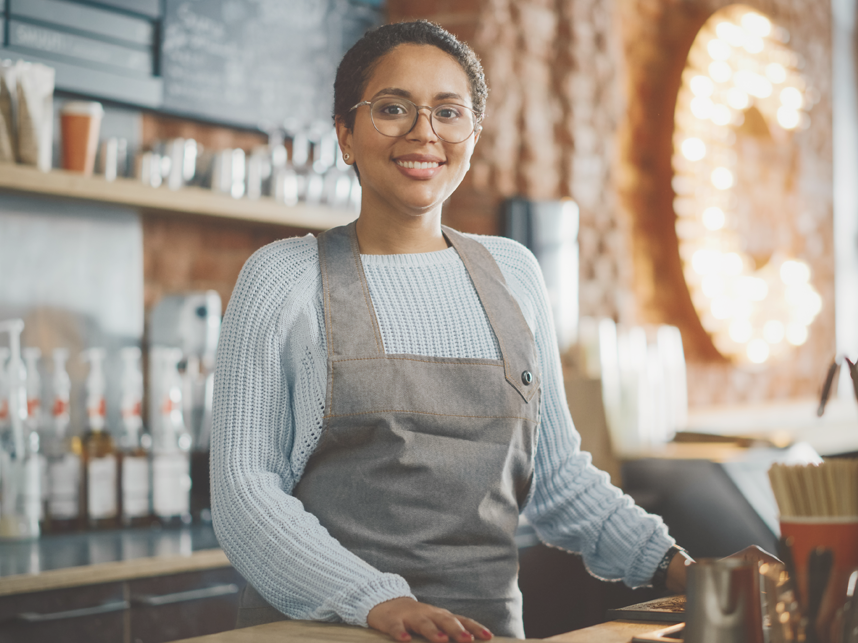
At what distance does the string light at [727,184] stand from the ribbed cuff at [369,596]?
2904 millimetres

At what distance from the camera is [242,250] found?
8.73ft

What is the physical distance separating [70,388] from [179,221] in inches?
21.3

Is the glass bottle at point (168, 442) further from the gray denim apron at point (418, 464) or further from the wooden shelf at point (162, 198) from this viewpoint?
the gray denim apron at point (418, 464)

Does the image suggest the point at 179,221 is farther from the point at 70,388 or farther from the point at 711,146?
the point at 711,146

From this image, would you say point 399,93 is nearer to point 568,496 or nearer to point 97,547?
point 568,496

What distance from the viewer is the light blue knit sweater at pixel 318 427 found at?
3.58ft

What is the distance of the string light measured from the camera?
3.75 m

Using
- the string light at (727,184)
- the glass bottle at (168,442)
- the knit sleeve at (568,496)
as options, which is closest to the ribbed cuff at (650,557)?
the knit sleeve at (568,496)

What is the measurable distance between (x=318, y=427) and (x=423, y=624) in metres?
0.32

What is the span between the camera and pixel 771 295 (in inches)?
167

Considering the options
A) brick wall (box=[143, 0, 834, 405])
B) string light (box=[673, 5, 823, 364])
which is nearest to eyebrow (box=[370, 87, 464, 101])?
brick wall (box=[143, 0, 834, 405])

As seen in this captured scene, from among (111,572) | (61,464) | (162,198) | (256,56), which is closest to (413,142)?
(111,572)

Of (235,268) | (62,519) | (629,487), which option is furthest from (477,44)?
(62,519)

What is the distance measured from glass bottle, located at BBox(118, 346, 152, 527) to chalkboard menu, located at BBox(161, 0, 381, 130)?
0.72 metres
